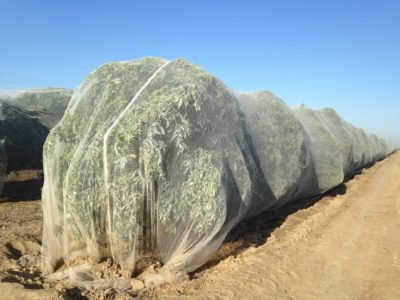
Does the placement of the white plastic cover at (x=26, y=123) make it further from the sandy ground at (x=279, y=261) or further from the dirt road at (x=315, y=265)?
the dirt road at (x=315, y=265)

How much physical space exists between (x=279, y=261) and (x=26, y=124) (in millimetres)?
10157

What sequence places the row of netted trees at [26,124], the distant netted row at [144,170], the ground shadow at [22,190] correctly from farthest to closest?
the row of netted trees at [26,124] < the ground shadow at [22,190] < the distant netted row at [144,170]

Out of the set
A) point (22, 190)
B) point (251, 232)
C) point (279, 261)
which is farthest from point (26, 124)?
point (279, 261)

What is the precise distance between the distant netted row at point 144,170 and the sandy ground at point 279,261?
437 millimetres

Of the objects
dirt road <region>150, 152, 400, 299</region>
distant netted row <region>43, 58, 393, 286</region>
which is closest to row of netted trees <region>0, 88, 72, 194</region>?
distant netted row <region>43, 58, 393, 286</region>

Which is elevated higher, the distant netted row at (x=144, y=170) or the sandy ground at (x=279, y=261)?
the distant netted row at (x=144, y=170)

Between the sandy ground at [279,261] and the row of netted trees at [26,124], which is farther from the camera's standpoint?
the row of netted trees at [26,124]

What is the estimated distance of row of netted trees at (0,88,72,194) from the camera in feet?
38.2

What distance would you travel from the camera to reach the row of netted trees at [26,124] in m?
11.6

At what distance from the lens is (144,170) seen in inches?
176

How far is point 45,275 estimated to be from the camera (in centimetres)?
486

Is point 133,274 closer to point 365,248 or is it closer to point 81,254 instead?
point 81,254

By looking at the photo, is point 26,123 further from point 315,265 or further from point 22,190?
point 315,265

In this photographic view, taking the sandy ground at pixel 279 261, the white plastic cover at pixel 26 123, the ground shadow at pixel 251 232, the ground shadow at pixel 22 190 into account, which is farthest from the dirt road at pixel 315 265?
the white plastic cover at pixel 26 123
